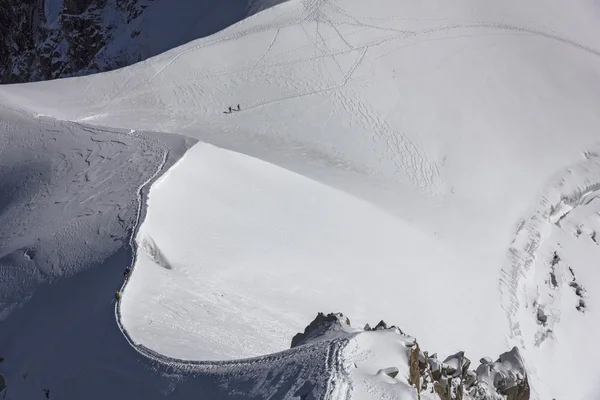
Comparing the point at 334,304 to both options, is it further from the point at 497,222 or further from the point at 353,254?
the point at 497,222

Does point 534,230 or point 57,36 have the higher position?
point 534,230

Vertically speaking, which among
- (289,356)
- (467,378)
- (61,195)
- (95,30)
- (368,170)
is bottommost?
(61,195)

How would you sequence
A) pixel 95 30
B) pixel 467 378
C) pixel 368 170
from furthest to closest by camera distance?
pixel 95 30 → pixel 368 170 → pixel 467 378

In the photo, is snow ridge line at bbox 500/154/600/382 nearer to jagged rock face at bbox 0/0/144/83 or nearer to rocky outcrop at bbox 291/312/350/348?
rocky outcrop at bbox 291/312/350/348

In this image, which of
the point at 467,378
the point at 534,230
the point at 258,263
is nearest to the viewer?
the point at 467,378

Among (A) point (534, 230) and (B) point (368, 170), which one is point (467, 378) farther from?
(B) point (368, 170)

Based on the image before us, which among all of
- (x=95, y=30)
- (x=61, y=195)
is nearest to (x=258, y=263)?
(x=61, y=195)

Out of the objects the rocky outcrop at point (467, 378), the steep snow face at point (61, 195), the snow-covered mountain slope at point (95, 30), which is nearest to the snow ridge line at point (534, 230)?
the rocky outcrop at point (467, 378)
